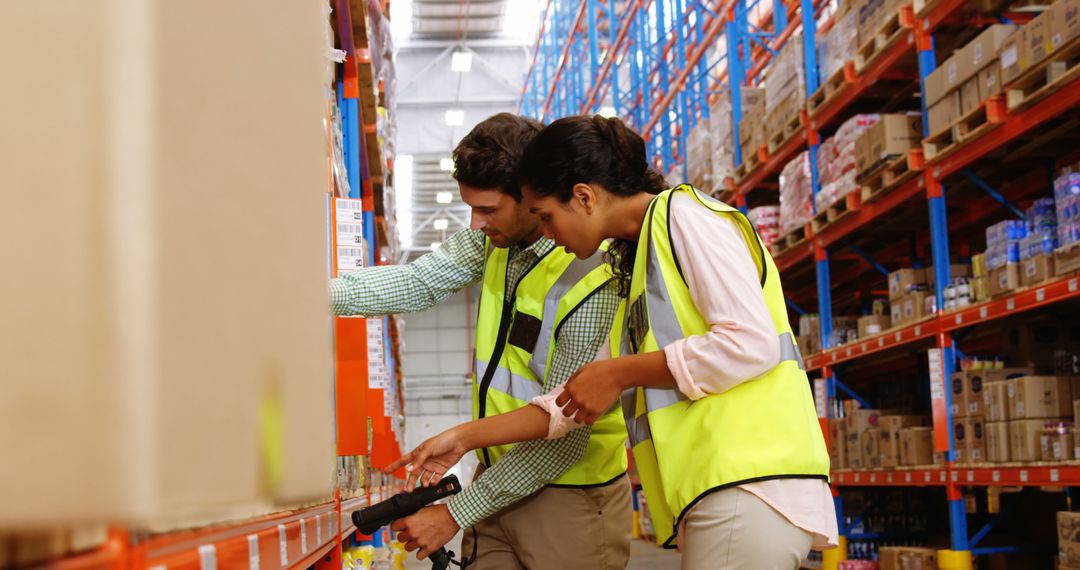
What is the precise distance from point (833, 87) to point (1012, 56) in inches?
91.7

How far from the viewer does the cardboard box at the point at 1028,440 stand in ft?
17.2

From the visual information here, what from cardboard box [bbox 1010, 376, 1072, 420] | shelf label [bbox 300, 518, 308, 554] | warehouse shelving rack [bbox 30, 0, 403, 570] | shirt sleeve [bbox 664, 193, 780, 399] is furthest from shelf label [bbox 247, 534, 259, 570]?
cardboard box [bbox 1010, 376, 1072, 420]

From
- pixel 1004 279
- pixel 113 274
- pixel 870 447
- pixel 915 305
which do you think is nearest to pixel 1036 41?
pixel 1004 279

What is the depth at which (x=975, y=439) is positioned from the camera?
230 inches

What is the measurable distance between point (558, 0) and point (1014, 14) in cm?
→ 1730

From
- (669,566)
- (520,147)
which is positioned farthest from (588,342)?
(669,566)

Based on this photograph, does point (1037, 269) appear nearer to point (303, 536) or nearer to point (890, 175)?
point (890, 175)

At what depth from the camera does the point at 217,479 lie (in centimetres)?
31

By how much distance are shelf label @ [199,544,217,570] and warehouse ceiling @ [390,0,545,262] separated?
2408 cm

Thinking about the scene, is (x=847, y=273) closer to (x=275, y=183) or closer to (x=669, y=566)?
(x=669, y=566)

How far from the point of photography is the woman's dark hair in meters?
2.05

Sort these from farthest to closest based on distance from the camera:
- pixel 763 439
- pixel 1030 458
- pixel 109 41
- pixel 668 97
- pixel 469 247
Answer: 1. pixel 668 97
2. pixel 1030 458
3. pixel 469 247
4. pixel 763 439
5. pixel 109 41

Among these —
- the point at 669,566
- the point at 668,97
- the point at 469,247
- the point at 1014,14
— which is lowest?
the point at 669,566

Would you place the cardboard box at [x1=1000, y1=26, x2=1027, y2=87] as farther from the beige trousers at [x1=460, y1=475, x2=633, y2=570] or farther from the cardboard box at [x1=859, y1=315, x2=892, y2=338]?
the beige trousers at [x1=460, y1=475, x2=633, y2=570]
